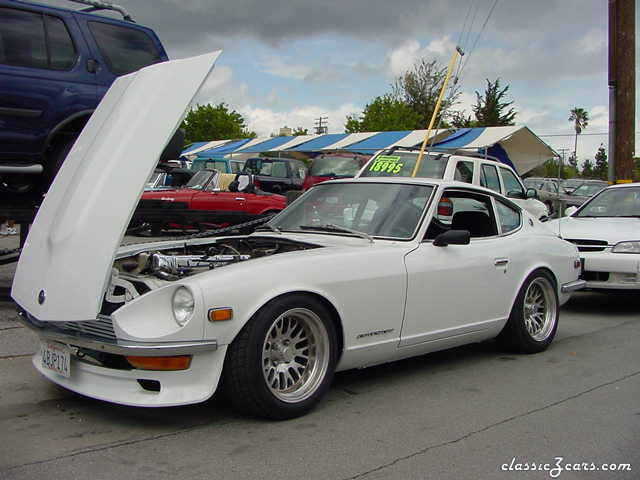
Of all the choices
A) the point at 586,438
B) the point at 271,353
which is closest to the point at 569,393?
the point at 586,438

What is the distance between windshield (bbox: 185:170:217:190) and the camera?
14016mm

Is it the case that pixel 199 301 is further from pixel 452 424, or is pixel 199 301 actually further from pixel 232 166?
pixel 232 166

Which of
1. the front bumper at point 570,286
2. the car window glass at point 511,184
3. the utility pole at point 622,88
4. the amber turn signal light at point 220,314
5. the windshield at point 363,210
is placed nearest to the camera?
the amber turn signal light at point 220,314

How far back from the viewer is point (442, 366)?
5582 millimetres

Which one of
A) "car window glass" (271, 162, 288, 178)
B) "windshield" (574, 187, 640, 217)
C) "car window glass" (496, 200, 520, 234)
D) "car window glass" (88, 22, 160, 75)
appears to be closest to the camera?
"car window glass" (496, 200, 520, 234)

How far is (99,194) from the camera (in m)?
4.25

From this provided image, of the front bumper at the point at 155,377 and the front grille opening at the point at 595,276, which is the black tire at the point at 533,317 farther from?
the front bumper at the point at 155,377

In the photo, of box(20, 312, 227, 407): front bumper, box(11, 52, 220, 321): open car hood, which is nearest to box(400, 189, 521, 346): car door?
box(20, 312, 227, 407): front bumper

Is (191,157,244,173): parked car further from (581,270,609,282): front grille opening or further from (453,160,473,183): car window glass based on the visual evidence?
(581,270,609,282): front grille opening

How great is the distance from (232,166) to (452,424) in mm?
21059

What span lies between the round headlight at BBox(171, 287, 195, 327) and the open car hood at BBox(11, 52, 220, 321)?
0.42 m

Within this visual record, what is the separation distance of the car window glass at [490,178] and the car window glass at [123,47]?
523cm

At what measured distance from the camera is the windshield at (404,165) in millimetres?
10347
